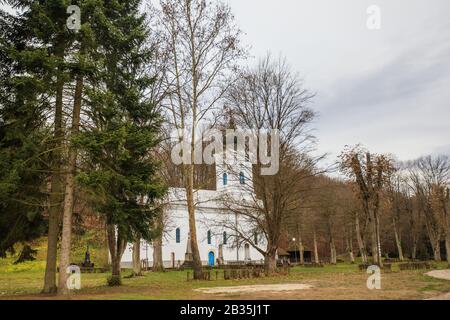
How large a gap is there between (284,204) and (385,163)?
9624 mm

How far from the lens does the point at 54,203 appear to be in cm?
1714

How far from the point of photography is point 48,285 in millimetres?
16969

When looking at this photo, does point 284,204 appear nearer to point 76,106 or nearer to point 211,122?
point 211,122

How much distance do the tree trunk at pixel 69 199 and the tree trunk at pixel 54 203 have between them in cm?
43

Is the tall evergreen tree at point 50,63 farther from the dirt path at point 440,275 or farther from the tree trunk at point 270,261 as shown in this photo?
the dirt path at point 440,275

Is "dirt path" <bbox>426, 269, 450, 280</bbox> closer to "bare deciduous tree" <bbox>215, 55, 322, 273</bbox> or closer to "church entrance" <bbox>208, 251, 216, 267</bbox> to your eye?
"bare deciduous tree" <bbox>215, 55, 322, 273</bbox>

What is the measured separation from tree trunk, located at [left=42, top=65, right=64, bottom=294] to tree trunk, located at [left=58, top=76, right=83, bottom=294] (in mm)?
434

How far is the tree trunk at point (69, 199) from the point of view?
15.7 m

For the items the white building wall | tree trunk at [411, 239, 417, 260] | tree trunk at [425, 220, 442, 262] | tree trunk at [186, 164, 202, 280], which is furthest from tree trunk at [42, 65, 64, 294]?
tree trunk at [411, 239, 417, 260]

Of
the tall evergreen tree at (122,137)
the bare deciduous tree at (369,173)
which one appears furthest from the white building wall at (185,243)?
the tall evergreen tree at (122,137)

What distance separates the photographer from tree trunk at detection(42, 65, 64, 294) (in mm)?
16844

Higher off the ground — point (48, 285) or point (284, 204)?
point (284, 204)

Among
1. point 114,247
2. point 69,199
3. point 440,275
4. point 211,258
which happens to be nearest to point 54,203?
point 69,199

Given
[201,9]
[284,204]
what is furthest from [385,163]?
[201,9]
